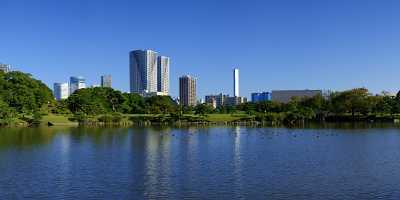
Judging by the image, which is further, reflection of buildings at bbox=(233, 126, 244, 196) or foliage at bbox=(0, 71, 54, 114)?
foliage at bbox=(0, 71, 54, 114)

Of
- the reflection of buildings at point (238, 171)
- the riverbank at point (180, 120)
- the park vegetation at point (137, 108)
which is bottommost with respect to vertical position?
the reflection of buildings at point (238, 171)

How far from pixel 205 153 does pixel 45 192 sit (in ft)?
55.2

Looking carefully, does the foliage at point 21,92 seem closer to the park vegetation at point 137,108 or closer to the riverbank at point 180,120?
the park vegetation at point 137,108

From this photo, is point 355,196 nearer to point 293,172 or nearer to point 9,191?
point 293,172

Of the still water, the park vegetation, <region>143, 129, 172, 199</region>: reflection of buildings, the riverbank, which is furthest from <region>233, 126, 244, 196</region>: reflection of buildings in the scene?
the riverbank

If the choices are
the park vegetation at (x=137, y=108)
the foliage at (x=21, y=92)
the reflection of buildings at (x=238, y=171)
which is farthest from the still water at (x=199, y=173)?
the park vegetation at (x=137, y=108)

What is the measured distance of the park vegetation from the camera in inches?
3169

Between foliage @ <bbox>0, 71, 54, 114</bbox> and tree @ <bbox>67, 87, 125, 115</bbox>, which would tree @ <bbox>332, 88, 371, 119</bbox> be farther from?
foliage @ <bbox>0, 71, 54, 114</bbox>

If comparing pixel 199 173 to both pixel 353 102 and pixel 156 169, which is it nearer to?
pixel 156 169

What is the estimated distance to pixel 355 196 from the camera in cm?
1966

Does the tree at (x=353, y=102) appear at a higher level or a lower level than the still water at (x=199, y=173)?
higher

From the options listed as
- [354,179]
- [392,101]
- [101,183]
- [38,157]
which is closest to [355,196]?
[354,179]

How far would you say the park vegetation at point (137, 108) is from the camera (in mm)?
80500

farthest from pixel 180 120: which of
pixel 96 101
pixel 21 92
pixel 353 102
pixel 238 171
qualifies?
pixel 238 171
